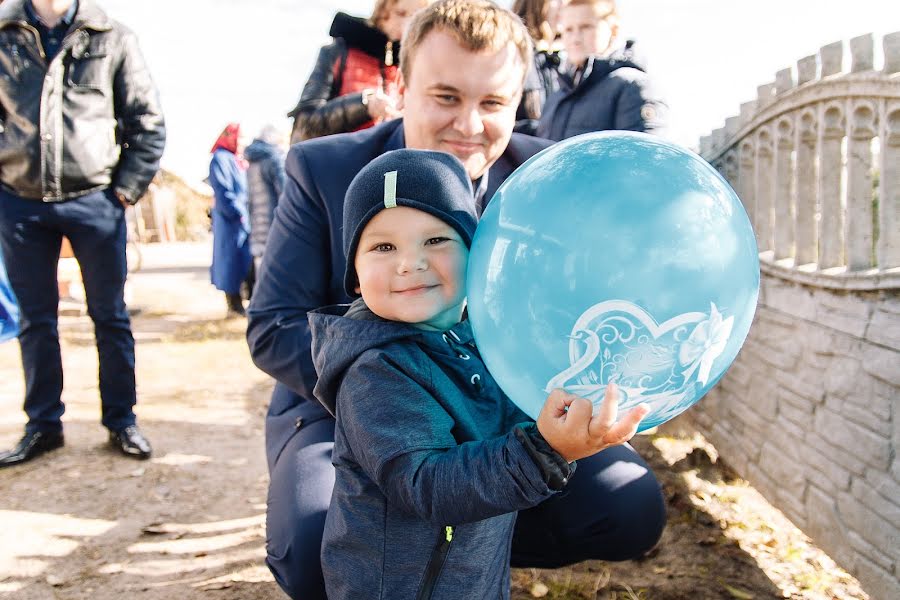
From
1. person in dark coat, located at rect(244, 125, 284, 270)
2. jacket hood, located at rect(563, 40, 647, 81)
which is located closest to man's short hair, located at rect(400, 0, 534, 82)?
jacket hood, located at rect(563, 40, 647, 81)

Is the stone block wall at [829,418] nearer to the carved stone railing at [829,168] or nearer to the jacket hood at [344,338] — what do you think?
the carved stone railing at [829,168]

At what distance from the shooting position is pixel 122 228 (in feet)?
12.8

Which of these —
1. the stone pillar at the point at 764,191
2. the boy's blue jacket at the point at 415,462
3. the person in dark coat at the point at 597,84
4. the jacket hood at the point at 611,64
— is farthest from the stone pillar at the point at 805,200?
the boy's blue jacket at the point at 415,462

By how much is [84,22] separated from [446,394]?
3.37 m

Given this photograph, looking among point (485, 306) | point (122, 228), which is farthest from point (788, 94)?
point (122, 228)

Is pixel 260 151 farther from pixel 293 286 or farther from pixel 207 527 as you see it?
pixel 293 286

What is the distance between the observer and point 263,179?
23.1 ft

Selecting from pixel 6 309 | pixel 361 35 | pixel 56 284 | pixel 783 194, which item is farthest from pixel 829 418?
pixel 6 309

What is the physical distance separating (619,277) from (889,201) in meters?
1.62

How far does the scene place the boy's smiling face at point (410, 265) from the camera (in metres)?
1.42

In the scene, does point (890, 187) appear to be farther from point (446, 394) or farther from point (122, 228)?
point (122, 228)

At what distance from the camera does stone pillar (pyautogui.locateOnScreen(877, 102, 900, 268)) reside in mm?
2287

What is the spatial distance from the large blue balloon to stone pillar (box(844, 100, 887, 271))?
1.40 metres

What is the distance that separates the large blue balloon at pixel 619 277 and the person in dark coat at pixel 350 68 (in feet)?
6.77
